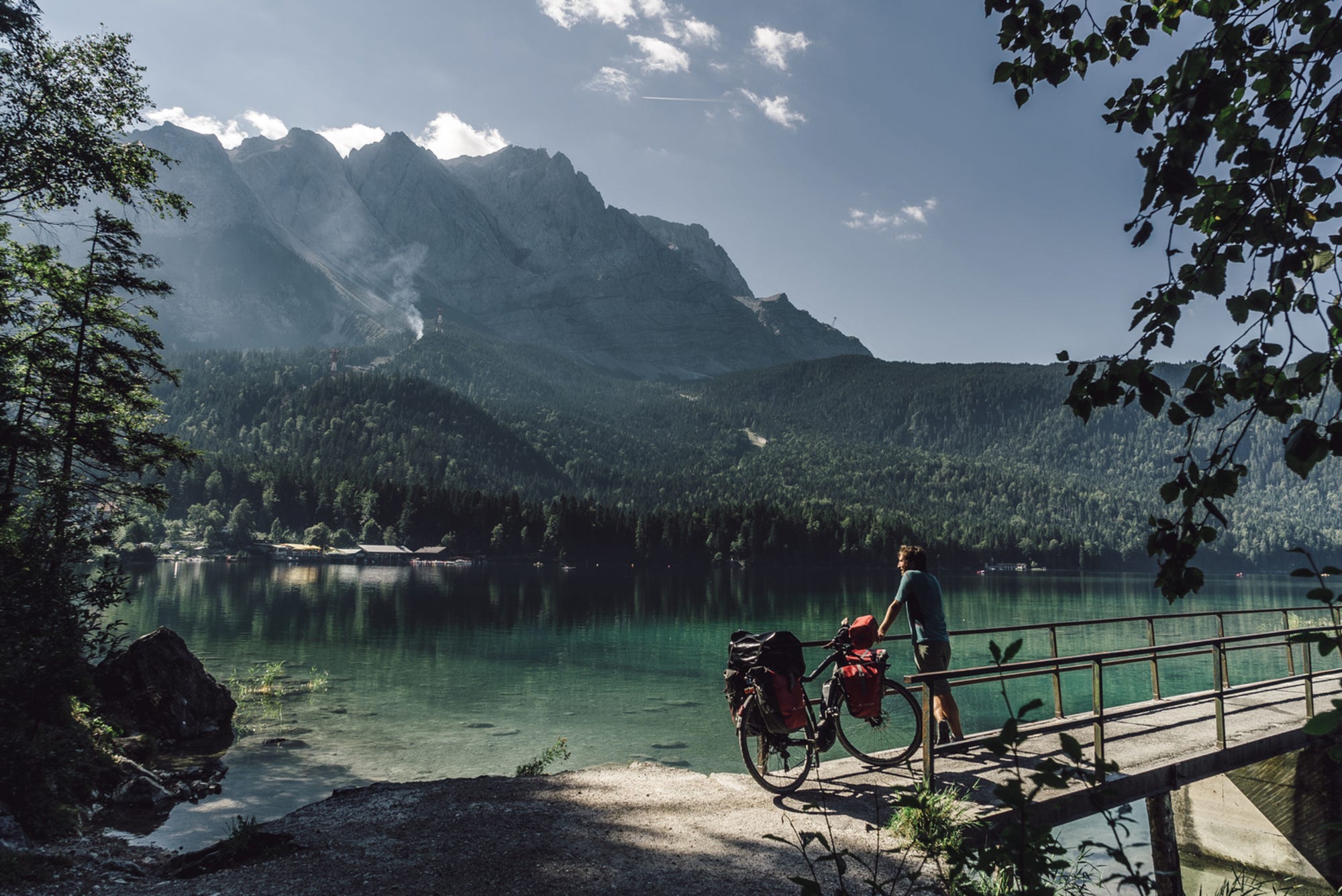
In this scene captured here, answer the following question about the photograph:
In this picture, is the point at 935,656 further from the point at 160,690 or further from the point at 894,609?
the point at 160,690

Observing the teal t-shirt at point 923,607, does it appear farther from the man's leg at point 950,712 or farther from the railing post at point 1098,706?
the railing post at point 1098,706

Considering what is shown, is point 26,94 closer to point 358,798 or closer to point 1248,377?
point 358,798

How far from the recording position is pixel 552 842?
28.1 ft

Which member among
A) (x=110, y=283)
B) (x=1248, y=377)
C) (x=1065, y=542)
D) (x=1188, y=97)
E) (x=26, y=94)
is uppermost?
(x=26, y=94)

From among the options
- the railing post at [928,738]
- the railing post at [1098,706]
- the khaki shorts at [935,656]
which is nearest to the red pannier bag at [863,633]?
the khaki shorts at [935,656]

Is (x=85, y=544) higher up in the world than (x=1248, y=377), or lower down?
lower down

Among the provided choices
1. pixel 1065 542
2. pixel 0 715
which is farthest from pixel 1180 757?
pixel 1065 542

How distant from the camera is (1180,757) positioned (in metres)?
10.5

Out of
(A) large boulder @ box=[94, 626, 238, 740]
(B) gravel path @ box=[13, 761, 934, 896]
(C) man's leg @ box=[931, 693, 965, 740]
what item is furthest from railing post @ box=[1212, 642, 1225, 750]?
(A) large boulder @ box=[94, 626, 238, 740]

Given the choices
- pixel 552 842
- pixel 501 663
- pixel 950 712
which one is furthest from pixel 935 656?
pixel 501 663

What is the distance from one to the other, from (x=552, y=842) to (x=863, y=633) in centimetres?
459

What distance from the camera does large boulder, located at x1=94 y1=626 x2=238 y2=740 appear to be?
20.5 meters

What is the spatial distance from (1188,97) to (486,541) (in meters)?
→ 161

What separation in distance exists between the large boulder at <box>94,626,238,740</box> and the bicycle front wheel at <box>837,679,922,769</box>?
59.5 feet
